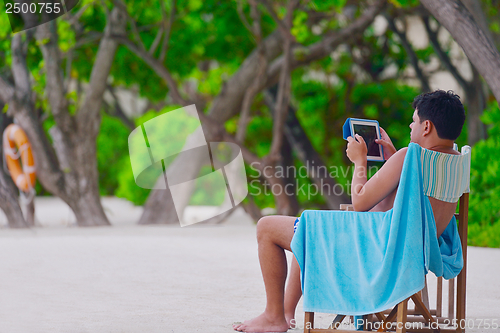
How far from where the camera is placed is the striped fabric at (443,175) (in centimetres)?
233

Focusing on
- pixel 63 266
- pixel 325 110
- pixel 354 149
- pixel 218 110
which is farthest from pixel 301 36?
pixel 354 149

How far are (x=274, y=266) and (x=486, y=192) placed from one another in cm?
498

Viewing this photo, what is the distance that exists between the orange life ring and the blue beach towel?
6.43 meters

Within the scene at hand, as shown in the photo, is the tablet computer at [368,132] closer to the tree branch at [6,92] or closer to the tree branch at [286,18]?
the tree branch at [286,18]

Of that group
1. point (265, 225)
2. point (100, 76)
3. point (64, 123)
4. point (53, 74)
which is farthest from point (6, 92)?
point (265, 225)

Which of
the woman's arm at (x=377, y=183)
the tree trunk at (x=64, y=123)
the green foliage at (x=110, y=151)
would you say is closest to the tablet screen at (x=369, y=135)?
the woman's arm at (x=377, y=183)

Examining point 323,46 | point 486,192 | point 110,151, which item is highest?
point 323,46

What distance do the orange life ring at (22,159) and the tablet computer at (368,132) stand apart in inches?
251

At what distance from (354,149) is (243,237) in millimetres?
4671

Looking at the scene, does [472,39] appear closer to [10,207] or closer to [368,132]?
[368,132]

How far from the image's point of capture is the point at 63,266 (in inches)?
183

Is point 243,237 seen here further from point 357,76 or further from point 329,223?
point 357,76

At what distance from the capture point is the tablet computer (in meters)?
2.54

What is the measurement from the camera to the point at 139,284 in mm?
4035
